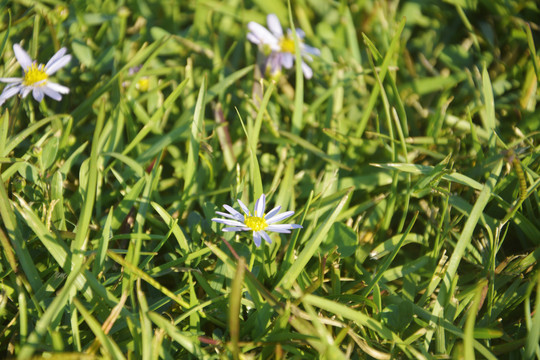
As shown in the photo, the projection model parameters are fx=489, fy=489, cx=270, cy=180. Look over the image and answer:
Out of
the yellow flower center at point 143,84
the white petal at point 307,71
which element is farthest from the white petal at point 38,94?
the white petal at point 307,71

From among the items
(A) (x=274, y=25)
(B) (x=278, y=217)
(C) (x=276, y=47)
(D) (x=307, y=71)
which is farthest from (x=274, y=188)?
(A) (x=274, y=25)

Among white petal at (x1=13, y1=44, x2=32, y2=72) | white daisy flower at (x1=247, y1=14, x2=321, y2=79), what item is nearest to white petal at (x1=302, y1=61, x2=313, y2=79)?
white daisy flower at (x1=247, y1=14, x2=321, y2=79)

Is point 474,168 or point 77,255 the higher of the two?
point 77,255

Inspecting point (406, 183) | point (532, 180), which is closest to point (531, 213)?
point (532, 180)

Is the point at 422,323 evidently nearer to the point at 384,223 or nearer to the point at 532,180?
the point at 384,223

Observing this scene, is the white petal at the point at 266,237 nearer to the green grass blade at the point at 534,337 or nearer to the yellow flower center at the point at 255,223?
the yellow flower center at the point at 255,223

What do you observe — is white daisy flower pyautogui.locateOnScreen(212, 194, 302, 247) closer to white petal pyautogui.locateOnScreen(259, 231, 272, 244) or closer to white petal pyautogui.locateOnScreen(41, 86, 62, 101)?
white petal pyautogui.locateOnScreen(259, 231, 272, 244)
